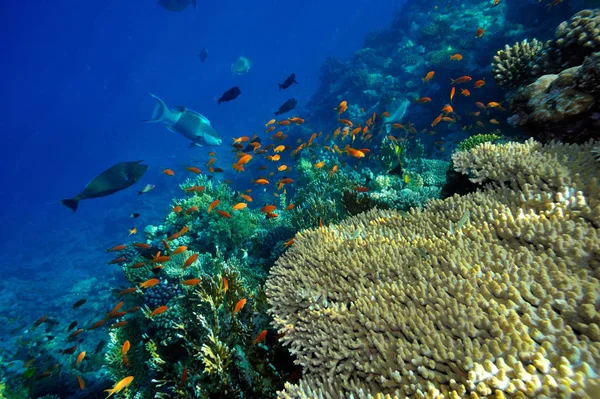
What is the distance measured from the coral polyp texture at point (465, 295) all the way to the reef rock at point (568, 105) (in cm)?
68

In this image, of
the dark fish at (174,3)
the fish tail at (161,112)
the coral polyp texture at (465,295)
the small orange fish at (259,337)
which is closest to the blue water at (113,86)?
the dark fish at (174,3)

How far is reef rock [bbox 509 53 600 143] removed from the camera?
3.67 meters

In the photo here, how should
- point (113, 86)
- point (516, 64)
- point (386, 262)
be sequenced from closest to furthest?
point (386, 262), point (516, 64), point (113, 86)

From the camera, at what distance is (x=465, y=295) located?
1992 millimetres

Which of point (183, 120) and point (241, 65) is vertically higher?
point (241, 65)

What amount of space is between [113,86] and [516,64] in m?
154

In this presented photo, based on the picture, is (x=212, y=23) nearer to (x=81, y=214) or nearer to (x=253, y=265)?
(x=81, y=214)

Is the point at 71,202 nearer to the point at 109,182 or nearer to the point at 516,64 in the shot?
the point at 109,182

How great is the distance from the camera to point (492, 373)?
1504mm

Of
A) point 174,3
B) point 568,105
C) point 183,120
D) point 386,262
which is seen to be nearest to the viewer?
point 386,262

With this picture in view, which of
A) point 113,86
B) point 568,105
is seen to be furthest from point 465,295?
point 113,86

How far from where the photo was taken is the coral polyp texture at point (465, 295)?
5.05ft

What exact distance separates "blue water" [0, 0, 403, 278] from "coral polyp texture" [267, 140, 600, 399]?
76.6 feet

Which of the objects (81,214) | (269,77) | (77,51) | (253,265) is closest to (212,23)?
(269,77)
